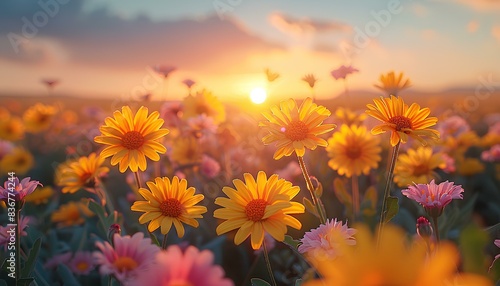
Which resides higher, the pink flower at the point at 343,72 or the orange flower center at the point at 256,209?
the pink flower at the point at 343,72

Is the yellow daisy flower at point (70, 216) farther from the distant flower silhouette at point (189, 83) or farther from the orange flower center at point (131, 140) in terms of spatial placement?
the orange flower center at point (131, 140)

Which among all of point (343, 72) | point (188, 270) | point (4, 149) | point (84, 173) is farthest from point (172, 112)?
point (188, 270)

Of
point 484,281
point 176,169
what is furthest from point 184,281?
point 176,169

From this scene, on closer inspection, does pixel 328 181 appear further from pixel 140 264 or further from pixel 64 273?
pixel 140 264

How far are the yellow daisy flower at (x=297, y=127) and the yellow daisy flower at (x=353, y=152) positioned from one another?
2.41 ft

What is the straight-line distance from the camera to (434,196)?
53.2 inches

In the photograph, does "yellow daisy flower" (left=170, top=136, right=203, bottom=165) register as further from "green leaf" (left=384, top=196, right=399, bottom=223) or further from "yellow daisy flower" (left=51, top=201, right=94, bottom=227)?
"green leaf" (left=384, top=196, right=399, bottom=223)

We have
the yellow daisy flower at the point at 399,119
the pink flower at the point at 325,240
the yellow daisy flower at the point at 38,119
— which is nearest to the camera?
the pink flower at the point at 325,240

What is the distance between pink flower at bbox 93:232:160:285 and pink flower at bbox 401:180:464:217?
26.8 inches

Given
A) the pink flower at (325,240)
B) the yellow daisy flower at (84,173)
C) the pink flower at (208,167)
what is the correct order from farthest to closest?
the pink flower at (208,167) → the yellow daisy flower at (84,173) → the pink flower at (325,240)

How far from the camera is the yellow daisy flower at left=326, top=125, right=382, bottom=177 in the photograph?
7.21 ft

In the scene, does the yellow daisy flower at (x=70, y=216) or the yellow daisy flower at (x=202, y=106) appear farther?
the yellow daisy flower at (x=202, y=106)

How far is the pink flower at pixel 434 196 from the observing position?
52.1 inches

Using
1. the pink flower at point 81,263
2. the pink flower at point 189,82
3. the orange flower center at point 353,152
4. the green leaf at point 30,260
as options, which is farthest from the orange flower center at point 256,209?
the pink flower at point 189,82
